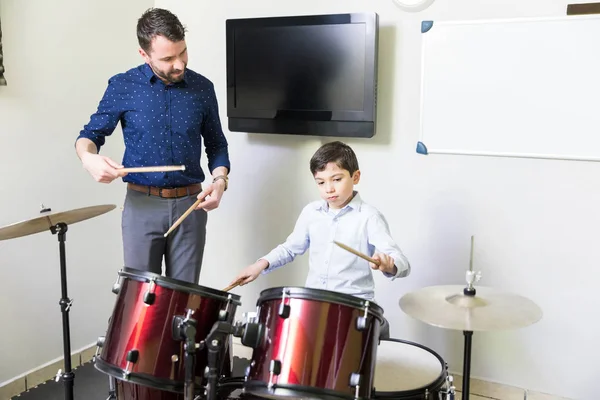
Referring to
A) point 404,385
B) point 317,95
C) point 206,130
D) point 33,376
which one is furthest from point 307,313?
point 33,376

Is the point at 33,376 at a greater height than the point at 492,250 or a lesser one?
lesser

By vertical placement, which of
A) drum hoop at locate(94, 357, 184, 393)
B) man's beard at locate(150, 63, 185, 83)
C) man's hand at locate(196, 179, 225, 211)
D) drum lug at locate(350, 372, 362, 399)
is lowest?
drum hoop at locate(94, 357, 184, 393)

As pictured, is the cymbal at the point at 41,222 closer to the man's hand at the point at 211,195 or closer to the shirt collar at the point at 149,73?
the man's hand at the point at 211,195

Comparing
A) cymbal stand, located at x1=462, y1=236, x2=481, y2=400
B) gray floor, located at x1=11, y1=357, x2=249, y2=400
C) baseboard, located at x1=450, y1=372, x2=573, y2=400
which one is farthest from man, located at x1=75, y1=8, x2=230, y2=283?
baseboard, located at x1=450, y1=372, x2=573, y2=400

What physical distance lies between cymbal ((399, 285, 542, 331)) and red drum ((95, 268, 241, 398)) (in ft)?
1.96

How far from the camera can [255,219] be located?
3188mm

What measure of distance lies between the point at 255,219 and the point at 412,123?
3.08ft

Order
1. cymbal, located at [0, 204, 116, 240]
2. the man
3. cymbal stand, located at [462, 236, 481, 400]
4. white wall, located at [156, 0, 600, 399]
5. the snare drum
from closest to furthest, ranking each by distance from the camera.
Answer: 1. the snare drum
2. cymbal stand, located at [462, 236, 481, 400]
3. cymbal, located at [0, 204, 116, 240]
4. the man
5. white wall, located at [156, 0, 600, 399]

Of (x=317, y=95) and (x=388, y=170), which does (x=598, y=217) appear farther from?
(x=317, y=95)

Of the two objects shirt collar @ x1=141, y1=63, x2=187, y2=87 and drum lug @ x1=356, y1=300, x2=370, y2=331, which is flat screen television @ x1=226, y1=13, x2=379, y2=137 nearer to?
shirt collar @ x1=141, y1=63, x2=187, y2=87

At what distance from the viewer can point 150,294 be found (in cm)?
187

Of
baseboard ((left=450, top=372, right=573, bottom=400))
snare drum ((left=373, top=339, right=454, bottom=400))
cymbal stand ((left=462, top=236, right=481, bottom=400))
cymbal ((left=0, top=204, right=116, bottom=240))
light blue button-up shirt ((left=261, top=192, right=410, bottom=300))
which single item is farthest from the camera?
baseboard ((left=450, top=372, right=573, bottom=400))

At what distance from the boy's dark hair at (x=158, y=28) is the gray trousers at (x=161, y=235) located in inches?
22.3

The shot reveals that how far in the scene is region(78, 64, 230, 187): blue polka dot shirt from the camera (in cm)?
239
